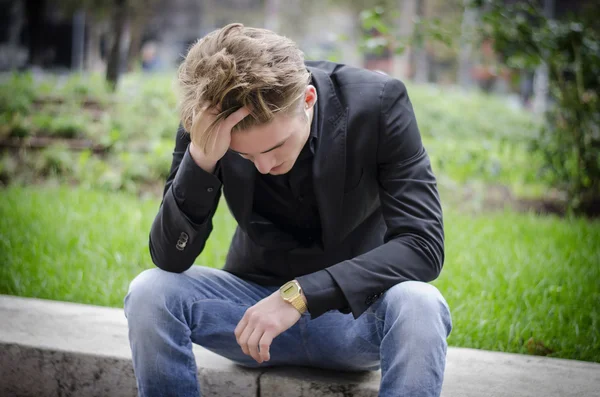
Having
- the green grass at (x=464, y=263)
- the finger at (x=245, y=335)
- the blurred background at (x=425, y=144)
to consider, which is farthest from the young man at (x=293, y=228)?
the green grass at (x=464, y=263)

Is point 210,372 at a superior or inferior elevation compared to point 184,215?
inferior

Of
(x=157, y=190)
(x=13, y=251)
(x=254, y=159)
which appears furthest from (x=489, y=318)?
(x=157, y=190)

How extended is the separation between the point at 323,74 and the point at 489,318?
5.18 feet

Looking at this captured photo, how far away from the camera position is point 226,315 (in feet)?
7.47

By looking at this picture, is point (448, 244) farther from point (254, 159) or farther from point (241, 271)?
point (254, 159)

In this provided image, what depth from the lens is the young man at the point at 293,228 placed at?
6.53ft

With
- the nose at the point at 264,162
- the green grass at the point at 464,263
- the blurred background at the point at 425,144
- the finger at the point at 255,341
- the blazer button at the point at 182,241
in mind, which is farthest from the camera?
the blurred background at the point at 425,144

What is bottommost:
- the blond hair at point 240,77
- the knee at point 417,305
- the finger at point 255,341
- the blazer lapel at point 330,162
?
the finger at point 255,341

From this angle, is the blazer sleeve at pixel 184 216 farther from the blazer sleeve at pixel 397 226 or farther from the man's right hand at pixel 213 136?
the blazer sleeve at pixel 397 226

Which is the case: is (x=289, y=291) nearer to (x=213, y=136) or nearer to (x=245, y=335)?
(x=245, y=335)

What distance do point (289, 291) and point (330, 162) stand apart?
0.48 metres

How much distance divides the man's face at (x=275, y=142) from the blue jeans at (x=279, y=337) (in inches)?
18.9

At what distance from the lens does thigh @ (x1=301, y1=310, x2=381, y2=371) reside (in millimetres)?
2168

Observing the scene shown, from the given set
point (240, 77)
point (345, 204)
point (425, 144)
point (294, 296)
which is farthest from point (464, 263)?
point (425, 144)
